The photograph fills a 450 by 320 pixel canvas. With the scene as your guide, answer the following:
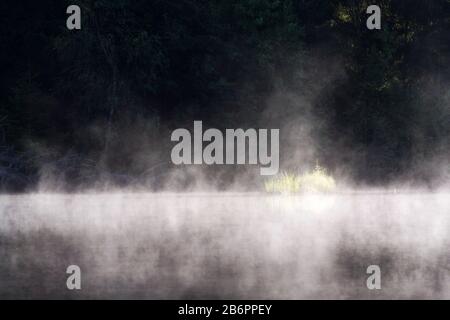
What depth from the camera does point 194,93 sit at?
41906 mm

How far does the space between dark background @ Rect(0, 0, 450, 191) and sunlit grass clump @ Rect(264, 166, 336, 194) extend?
1666 mm

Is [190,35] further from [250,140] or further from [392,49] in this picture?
[392,49]

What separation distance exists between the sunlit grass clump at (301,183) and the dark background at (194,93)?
65.6 inches

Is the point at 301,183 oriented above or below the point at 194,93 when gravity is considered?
below

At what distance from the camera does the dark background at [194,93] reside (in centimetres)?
3888

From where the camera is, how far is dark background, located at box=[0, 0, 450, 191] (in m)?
38.9

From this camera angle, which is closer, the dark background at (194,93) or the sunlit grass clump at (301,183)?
the sunlit grass clump at (301,183)

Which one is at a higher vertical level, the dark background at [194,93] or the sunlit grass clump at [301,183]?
the dark background at [194,93]

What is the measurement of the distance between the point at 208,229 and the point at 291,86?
24.5m

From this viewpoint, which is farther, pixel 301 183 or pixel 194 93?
pixel 194 93

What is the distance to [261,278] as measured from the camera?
15.8 m

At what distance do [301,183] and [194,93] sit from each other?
7514 mm
